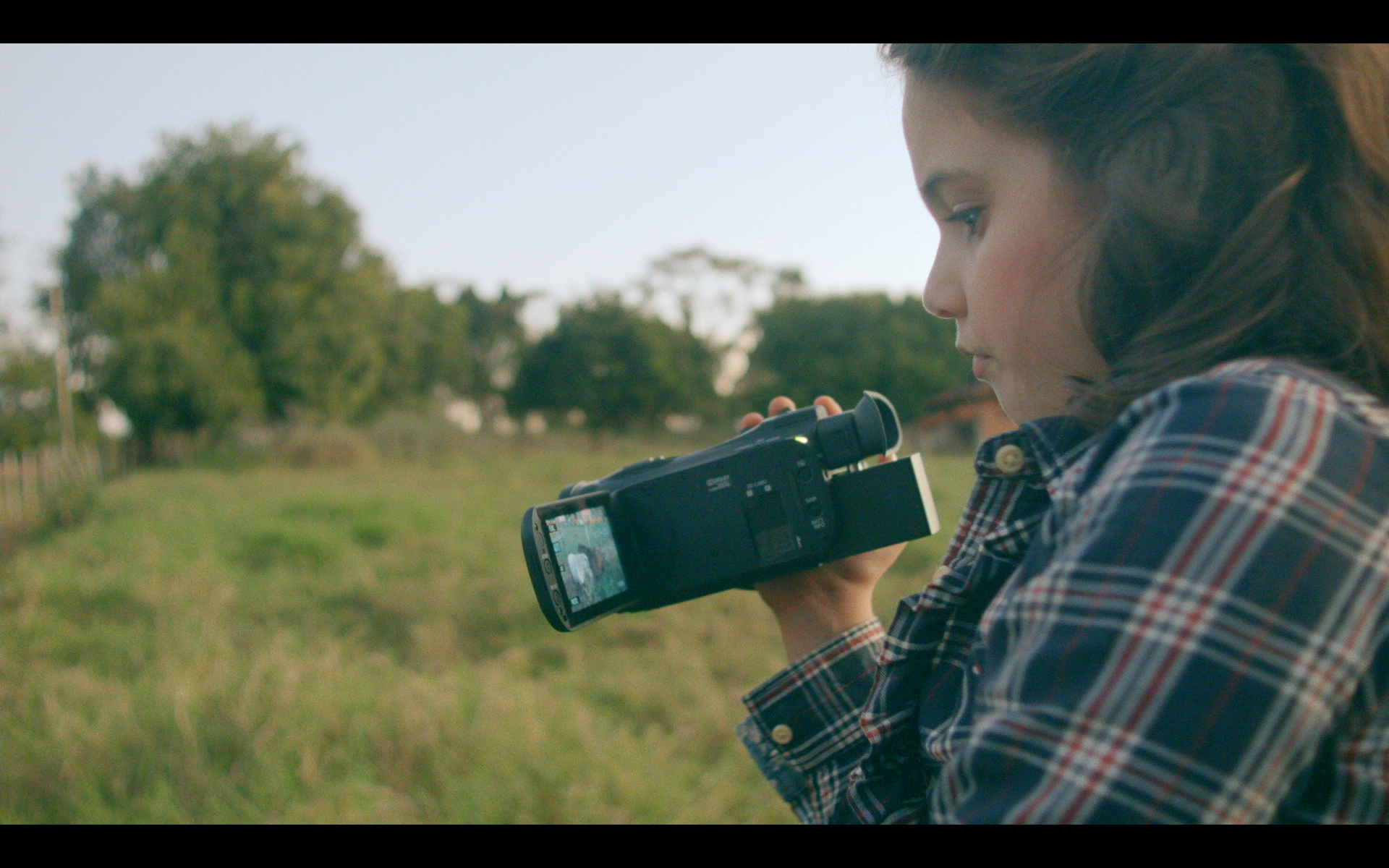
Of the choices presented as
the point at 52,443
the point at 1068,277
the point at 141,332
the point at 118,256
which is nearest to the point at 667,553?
the point at 1068,277

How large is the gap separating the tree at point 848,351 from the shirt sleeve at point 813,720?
1.33m

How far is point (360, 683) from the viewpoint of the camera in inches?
137

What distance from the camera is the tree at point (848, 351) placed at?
8.34ft

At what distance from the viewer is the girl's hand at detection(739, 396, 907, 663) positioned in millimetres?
1178

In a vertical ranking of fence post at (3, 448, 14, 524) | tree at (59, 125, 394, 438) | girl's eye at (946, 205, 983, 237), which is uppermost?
tree at (59, 125, 394, 438)

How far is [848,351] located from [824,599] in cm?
190

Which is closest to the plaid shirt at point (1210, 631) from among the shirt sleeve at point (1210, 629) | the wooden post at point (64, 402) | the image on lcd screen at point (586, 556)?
the shirt sleeve at point (1210, 629)

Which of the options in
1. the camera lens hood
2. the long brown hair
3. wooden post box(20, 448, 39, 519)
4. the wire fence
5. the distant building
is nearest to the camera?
the long brown hair

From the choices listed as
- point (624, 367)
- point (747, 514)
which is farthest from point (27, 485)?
point (747, 514)

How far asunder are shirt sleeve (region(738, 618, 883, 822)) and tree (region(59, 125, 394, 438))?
65.0 feet

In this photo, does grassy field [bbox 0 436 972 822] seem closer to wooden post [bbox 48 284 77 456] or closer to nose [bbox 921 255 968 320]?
nose [bbox 921 255 968 320]

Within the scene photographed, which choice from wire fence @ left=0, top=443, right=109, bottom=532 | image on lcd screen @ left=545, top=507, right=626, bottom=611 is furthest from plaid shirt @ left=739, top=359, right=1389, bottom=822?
wire fence @ left=0, top=443, right=109, bottom=532

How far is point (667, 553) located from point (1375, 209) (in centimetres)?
80

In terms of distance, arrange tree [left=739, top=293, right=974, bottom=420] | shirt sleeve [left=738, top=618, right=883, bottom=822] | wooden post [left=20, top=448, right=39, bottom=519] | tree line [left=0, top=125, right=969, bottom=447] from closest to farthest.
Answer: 1. shirt sleeve [left=738, top=618, right=883, bottom=822]
2. tree [left=739, top=293, right=974, bottom=420]
3. wooden post [left=20, top=448, right=39, bottom=519]
4. tree line [left=0, top=125, right=969, bottom=447]
